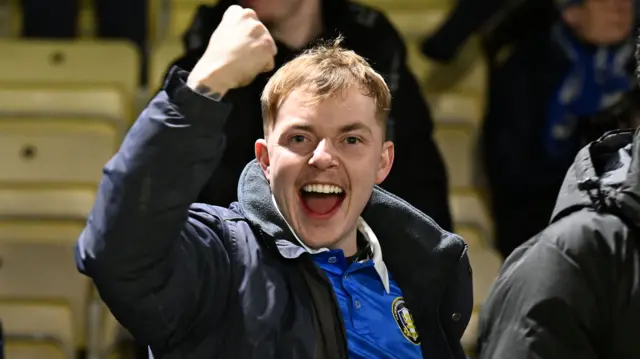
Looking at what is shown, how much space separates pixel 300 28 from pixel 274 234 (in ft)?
3.38

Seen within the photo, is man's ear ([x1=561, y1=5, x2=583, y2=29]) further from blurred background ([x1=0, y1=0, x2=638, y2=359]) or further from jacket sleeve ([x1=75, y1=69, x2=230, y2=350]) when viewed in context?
jacket sleeve ([x1=75, y1=69, x2=230, y2=350])

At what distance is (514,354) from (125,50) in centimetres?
237

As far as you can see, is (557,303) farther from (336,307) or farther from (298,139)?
(298,139)

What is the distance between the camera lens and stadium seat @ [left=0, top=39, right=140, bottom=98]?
3.62 meters

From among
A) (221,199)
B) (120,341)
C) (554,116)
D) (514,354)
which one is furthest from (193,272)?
(554,116)

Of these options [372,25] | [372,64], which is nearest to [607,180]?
[372,64]

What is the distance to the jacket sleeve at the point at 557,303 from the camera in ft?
4.83

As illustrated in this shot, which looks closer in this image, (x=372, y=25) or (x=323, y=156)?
(x=323, y=156)

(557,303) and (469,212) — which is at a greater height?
(557,303)

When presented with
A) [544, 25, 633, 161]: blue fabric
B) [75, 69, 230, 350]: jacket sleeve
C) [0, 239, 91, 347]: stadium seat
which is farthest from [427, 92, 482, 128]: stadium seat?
[75, 69, 230, 350]: jacket sleeve

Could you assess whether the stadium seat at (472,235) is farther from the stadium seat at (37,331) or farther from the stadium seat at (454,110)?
the stadium seat at (37,331)

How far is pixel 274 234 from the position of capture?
169 centimetres

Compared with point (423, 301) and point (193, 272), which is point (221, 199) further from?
point (193, 272)

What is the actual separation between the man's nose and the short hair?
67 mm
